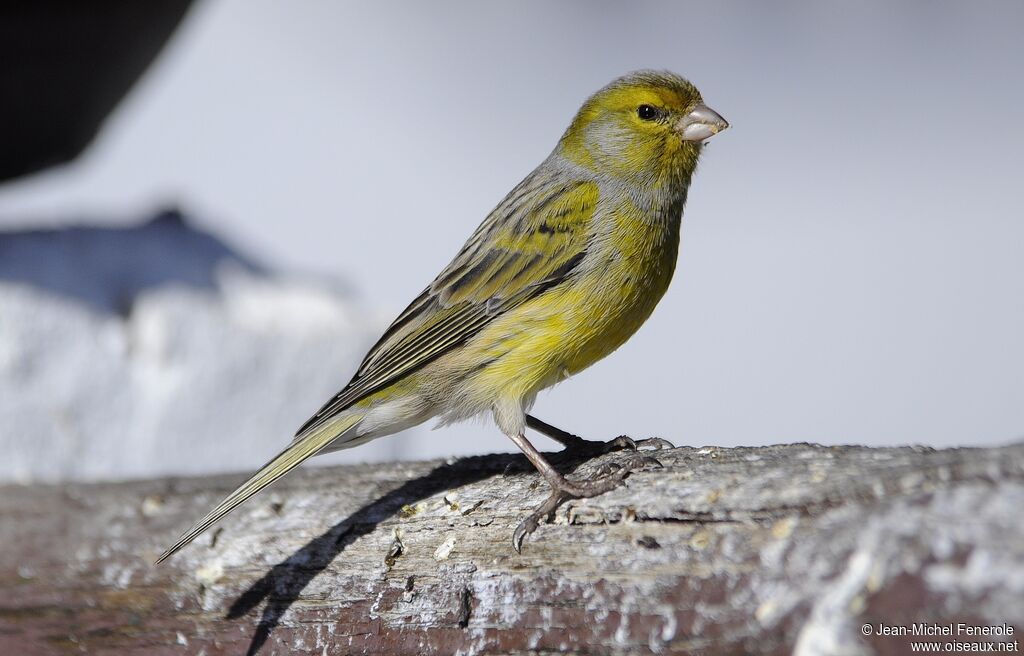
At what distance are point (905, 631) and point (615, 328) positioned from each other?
172cm

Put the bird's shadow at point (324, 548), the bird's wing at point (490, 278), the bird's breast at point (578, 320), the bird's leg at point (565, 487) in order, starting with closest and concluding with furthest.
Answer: the bird's leg at point (565, 487) → the bird's shadow at point (324, 548) → the bird's breast at point (578, 320) → the bird's wing at point (490, 278)

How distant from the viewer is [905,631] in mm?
1879

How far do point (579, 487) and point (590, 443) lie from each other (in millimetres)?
833

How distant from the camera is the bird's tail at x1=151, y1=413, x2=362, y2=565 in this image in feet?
9.82

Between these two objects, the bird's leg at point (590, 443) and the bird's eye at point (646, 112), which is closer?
the bird's leg at point (590, 443)

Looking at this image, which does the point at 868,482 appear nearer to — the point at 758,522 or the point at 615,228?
the point at 758,522

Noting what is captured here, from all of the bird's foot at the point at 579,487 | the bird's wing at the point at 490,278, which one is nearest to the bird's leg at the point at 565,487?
the bird's foot at the point at 579,487

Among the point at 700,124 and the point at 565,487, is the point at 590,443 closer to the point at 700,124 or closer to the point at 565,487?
the point at 565,487

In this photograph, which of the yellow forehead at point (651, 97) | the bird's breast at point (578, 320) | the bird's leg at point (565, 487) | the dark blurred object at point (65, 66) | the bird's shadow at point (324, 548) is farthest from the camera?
the dark blurred object at point (65, 66)

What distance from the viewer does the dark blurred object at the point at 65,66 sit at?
4.70 metres

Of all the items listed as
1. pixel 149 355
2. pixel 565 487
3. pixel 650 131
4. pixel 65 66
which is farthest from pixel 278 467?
pixel 65 66

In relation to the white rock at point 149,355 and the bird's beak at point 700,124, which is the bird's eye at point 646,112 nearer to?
the bird's beak at point 700,124

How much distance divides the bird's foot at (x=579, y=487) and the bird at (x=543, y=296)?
0.78 feet

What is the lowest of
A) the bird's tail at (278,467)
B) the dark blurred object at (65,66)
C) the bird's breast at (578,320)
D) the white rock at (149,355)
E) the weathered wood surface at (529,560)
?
the weathered wood surface at (529,560)
